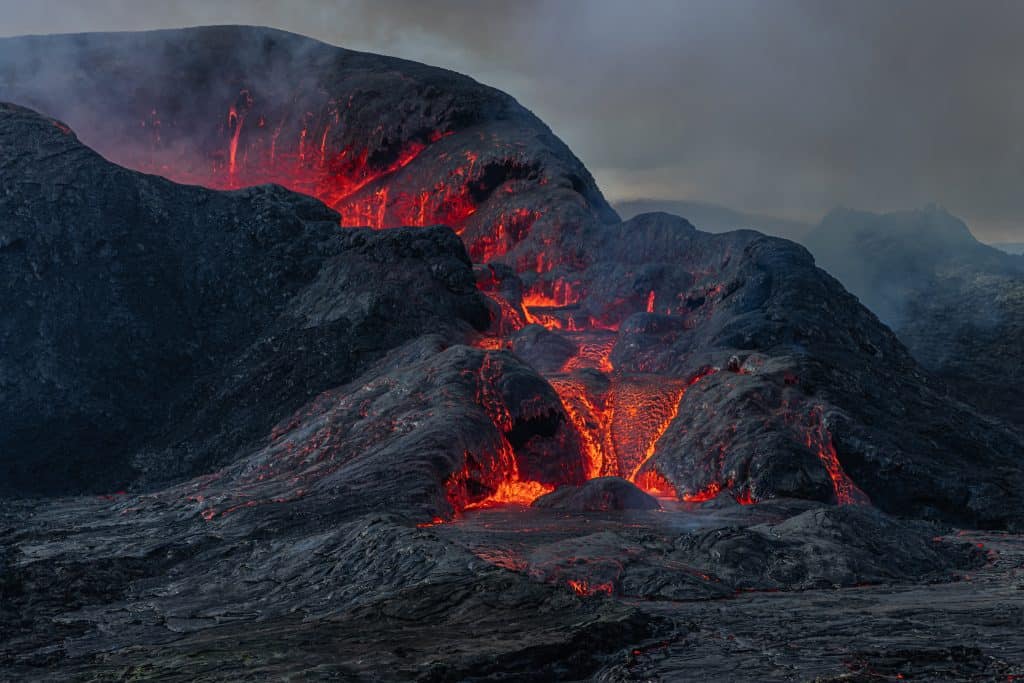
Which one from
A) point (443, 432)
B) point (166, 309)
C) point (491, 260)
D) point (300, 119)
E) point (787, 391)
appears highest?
point (300, 119)

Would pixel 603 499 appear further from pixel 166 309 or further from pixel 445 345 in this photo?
pixel 166 309

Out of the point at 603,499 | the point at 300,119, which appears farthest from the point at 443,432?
the point at 300,119

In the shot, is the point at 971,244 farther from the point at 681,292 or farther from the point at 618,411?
the point at 618,411

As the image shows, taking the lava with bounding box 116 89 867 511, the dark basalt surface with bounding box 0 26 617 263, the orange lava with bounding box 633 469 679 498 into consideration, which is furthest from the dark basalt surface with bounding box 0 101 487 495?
the dark basalt surface with bounding box 0 26 617 263

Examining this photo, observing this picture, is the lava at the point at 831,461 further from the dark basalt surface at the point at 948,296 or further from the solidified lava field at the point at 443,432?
the dark basalt surface at the point at 948,296

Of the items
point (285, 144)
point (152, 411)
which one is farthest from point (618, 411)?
point (285, 144)

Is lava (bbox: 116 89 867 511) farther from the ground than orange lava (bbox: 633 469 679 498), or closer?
farther from the ground

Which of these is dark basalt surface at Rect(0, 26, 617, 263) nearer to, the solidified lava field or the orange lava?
the solidified lava field

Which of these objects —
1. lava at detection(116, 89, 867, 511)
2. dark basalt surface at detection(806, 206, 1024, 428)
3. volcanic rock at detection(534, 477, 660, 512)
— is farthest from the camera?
dark basalt surface at detection(806, 206, 1024, 428)
